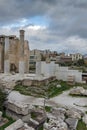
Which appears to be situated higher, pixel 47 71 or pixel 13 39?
pixel 13 39

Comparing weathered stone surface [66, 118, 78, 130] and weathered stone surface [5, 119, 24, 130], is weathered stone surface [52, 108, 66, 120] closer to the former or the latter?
weathered stone surface [66, 118, 78, 130]

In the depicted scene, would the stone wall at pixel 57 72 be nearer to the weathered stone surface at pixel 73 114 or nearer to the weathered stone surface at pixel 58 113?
the weathered stone surface at pixel 73 114

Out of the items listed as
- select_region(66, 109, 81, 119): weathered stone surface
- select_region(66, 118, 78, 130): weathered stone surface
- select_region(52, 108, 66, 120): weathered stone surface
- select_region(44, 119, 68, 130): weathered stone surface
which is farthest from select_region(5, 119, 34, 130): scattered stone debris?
select_region(66, 109, 81, 119): weathered stone surface

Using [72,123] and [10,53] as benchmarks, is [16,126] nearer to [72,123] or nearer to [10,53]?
Answer: [72,123]

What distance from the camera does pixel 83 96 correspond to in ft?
90.5

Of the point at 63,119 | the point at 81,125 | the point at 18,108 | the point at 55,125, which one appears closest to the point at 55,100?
the point at 81,125

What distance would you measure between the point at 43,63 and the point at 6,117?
65.5ft

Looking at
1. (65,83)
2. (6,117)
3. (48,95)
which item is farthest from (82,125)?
(65,83)

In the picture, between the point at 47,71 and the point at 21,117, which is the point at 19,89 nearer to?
the point at 47,71

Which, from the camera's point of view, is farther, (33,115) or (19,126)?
(33,115)

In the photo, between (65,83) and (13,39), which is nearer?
(65,83)

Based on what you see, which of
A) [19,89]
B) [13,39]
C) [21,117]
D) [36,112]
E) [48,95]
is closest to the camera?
[21,117]

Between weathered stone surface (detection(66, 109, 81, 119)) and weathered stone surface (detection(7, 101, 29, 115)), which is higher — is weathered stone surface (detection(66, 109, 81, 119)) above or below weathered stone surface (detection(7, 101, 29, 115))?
below

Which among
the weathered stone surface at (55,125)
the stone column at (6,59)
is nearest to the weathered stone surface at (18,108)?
the weathered stone surface at (55,125)
